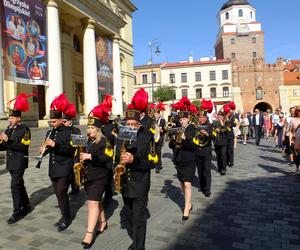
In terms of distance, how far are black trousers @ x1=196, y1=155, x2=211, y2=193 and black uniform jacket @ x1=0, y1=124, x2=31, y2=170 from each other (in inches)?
146

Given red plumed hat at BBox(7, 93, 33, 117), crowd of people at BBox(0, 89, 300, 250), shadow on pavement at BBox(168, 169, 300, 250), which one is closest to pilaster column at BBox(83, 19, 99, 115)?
crowd of people at BBox(0, 89, 300, 250)

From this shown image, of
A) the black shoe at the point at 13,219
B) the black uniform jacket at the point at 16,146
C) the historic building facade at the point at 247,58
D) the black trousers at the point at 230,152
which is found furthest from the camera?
the historic building facade at the point at 247,58

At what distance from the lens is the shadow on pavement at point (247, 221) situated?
4555 millimetres

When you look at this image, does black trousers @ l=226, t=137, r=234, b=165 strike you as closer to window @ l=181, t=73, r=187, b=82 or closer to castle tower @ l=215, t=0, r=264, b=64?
window @ l=181, t=73, r=187, b=82

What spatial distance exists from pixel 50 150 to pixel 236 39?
7449cm

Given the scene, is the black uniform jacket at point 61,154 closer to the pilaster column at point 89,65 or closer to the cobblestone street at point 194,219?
the cobblestone street at point 194,219

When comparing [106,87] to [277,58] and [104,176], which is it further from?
[277,58]

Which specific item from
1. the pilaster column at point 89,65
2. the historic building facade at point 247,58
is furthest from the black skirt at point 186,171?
the historic building facade at point 247,58

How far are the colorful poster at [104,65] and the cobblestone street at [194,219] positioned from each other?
1504 centimetres

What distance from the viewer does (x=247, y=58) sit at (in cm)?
7394

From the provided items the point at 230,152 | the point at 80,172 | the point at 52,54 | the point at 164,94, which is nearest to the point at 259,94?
the point at 164,94

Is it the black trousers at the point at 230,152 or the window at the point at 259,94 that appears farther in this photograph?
the window at the point at 259,94

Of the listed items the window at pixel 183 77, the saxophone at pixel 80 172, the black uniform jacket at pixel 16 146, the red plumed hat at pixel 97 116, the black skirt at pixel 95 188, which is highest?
the window at pixel 183 77

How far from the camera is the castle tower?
243ft
